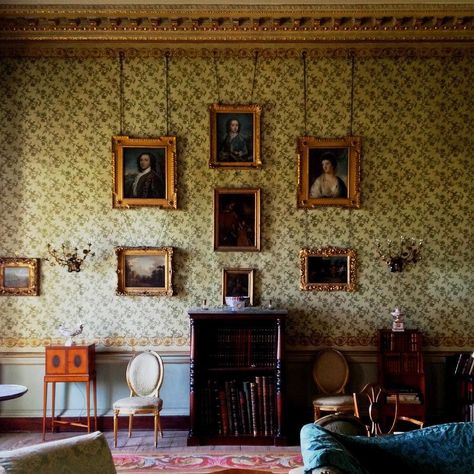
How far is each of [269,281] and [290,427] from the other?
1.87 meters

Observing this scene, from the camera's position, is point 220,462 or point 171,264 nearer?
point 220,462

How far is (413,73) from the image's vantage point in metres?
7.82

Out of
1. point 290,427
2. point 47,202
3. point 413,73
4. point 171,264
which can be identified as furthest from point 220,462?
point 413,73

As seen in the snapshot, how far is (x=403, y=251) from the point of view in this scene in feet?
25.4

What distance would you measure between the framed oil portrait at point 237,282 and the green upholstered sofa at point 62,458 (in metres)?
4.18

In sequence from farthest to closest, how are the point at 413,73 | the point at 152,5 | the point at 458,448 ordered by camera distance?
1. the point at 413,73
2. the point at 152,5
3. the point at 458,448

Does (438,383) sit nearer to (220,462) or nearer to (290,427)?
(290,427)

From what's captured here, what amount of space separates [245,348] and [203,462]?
58.0 inches

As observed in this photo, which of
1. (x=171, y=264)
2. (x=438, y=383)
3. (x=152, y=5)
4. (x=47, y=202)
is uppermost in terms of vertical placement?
(x=152, y=5)

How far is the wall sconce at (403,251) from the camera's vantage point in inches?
303

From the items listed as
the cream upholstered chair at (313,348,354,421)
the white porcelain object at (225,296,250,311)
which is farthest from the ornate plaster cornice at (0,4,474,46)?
the cream upholstered chair at (313,348,354,421)

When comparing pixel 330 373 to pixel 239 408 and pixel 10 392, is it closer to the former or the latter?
pixel 239 408

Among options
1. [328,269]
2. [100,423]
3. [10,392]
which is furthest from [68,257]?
[328,269]

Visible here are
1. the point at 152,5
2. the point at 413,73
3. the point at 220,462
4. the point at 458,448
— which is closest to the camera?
the point at 458,448
